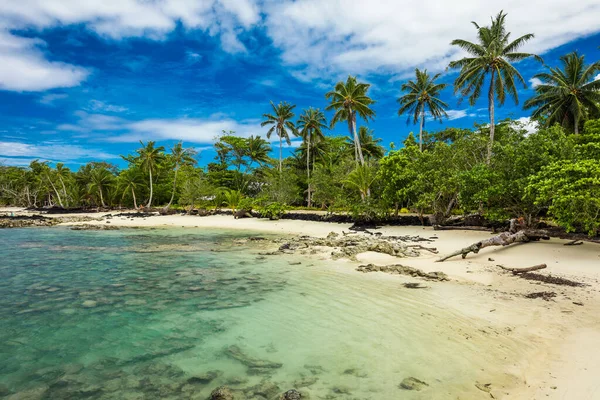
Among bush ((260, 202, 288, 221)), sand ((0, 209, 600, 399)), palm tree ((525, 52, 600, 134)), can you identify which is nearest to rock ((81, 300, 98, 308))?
sand ((0, 209, 600, 399))

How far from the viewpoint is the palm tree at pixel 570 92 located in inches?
1126

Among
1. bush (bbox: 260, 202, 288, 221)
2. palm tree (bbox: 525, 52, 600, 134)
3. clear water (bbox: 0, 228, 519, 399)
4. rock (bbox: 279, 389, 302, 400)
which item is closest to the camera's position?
rock (bbox: 279, 389, 302, 400)

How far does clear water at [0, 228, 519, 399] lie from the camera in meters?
4.11

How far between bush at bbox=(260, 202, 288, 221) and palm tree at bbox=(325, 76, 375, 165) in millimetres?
11089

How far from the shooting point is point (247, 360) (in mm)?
4789

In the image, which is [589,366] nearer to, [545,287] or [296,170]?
[545,287]

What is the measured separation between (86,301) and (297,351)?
591cm

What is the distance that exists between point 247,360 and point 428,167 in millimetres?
20406

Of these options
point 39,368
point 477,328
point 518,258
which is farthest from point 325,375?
point 518,258

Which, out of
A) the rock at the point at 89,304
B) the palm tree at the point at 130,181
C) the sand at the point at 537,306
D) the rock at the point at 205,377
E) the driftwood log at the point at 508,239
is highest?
the palm tree at the point at 130,181

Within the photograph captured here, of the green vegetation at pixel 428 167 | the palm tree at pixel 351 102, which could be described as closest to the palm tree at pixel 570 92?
the green vegetation at pixel 428 167

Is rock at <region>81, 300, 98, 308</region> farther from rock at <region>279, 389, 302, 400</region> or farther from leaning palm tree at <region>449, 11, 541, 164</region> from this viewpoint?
leaning palm tree at <region>449, 11, 541, 164</region>

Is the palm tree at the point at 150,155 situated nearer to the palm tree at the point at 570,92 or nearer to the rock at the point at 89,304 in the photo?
the rock at the point at 89,304

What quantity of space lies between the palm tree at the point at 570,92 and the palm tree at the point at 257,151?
130ft
